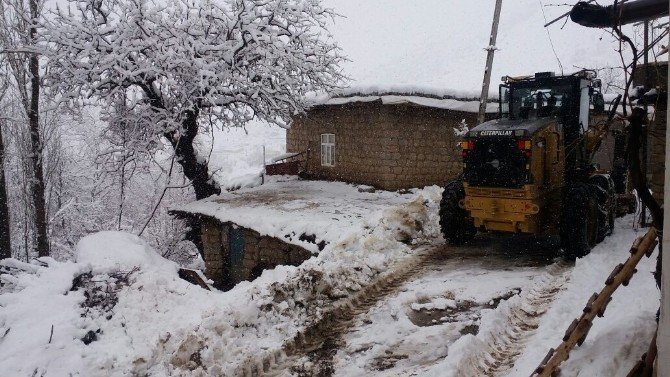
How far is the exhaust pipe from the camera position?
9.39 feet

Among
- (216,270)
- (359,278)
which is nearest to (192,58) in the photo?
(216,270)

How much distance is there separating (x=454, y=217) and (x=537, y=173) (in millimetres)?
1544

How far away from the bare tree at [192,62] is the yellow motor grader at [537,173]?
7441 millimetres

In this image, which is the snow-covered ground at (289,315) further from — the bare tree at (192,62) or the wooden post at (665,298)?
the bare tree at (192,62)

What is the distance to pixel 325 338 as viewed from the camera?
509 cm

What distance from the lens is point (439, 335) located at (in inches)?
191

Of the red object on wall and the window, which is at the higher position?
the window

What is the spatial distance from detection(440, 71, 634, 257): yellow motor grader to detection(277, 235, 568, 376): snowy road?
653 millimetres

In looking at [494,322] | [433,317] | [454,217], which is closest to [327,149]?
[454,217]

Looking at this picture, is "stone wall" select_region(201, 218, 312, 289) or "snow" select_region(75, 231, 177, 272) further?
"stone wall" select_region(201, 218, 312, 289)

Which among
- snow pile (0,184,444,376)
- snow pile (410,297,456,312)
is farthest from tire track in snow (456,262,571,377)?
snow pile (0,184,444,376)

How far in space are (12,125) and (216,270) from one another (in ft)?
40.7

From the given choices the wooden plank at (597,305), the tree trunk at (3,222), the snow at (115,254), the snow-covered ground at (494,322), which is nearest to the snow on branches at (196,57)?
the tree trunk at (3,222)

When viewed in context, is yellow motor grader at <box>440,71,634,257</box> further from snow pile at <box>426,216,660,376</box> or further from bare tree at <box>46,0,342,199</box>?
bare tree at <box>46,0,342,199</box>
